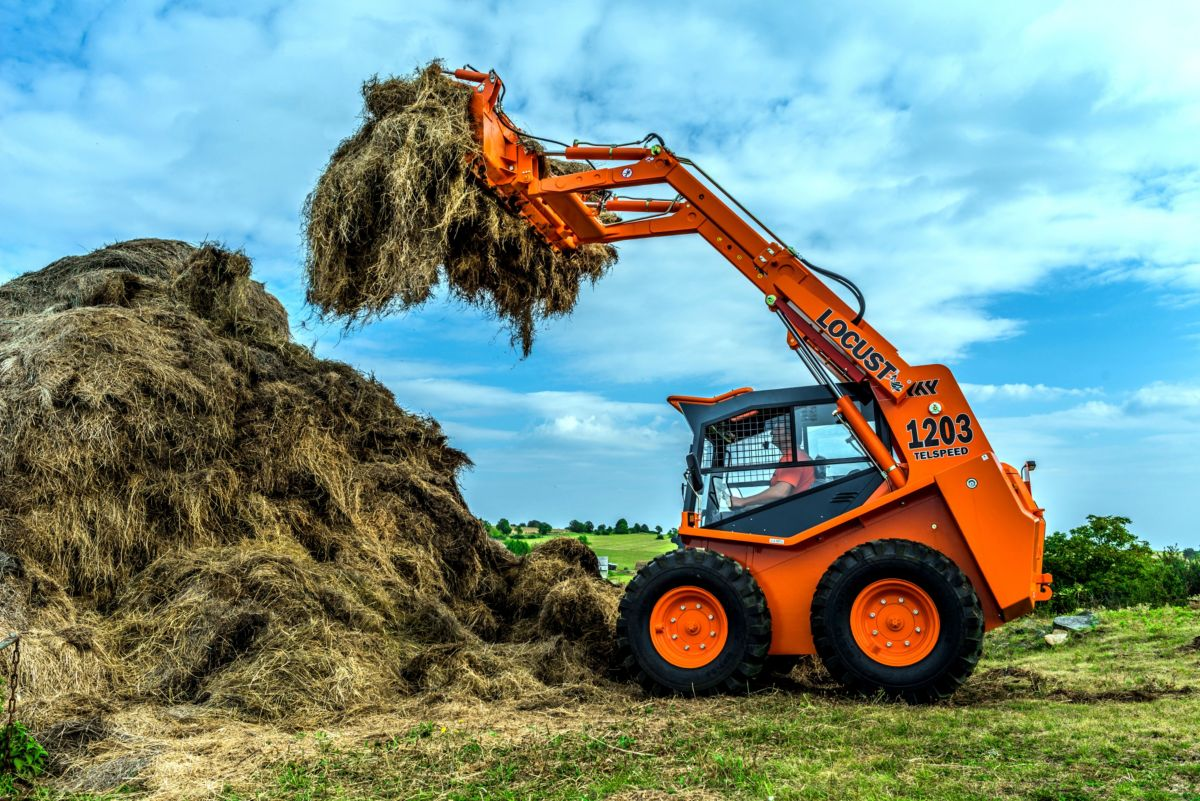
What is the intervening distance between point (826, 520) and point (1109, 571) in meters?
8.94

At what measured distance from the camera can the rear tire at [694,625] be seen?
285 inches

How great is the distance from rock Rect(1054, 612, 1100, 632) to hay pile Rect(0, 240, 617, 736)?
5649 mm

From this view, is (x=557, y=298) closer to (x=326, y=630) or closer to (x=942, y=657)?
(x=326, y=630)

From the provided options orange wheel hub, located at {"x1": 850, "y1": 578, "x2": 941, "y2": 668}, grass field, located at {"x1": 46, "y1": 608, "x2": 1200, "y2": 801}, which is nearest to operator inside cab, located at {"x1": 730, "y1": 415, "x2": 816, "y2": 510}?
orange wheel hub, located at {"x1": 850, "y1": 578, "x2": 941, "y2": 668}

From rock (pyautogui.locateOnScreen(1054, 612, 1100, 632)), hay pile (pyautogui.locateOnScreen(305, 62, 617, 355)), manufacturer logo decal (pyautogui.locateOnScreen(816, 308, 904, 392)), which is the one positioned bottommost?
rock (pyautogui.locateOnScreen(1054, 612, 1100, 632))

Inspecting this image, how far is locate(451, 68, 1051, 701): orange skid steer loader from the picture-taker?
7.03 meters

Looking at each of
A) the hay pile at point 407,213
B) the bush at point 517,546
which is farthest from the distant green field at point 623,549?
the hay pile at point 407,213

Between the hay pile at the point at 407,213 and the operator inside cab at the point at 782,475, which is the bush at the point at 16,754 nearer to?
the hay pile at the point at 407,213

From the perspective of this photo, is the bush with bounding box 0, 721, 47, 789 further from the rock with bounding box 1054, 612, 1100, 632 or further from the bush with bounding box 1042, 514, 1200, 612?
the bush with bounding box 1042, 514, 1200, 612

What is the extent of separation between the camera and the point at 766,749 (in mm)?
5543

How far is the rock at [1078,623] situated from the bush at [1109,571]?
3.09 meters

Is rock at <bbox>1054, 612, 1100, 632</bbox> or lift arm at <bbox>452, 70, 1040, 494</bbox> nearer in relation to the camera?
lift arm at <bbox>452, 70, 1040, 494</bbox>

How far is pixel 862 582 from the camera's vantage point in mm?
7062

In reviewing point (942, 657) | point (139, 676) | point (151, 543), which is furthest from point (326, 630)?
point (942, 657)
